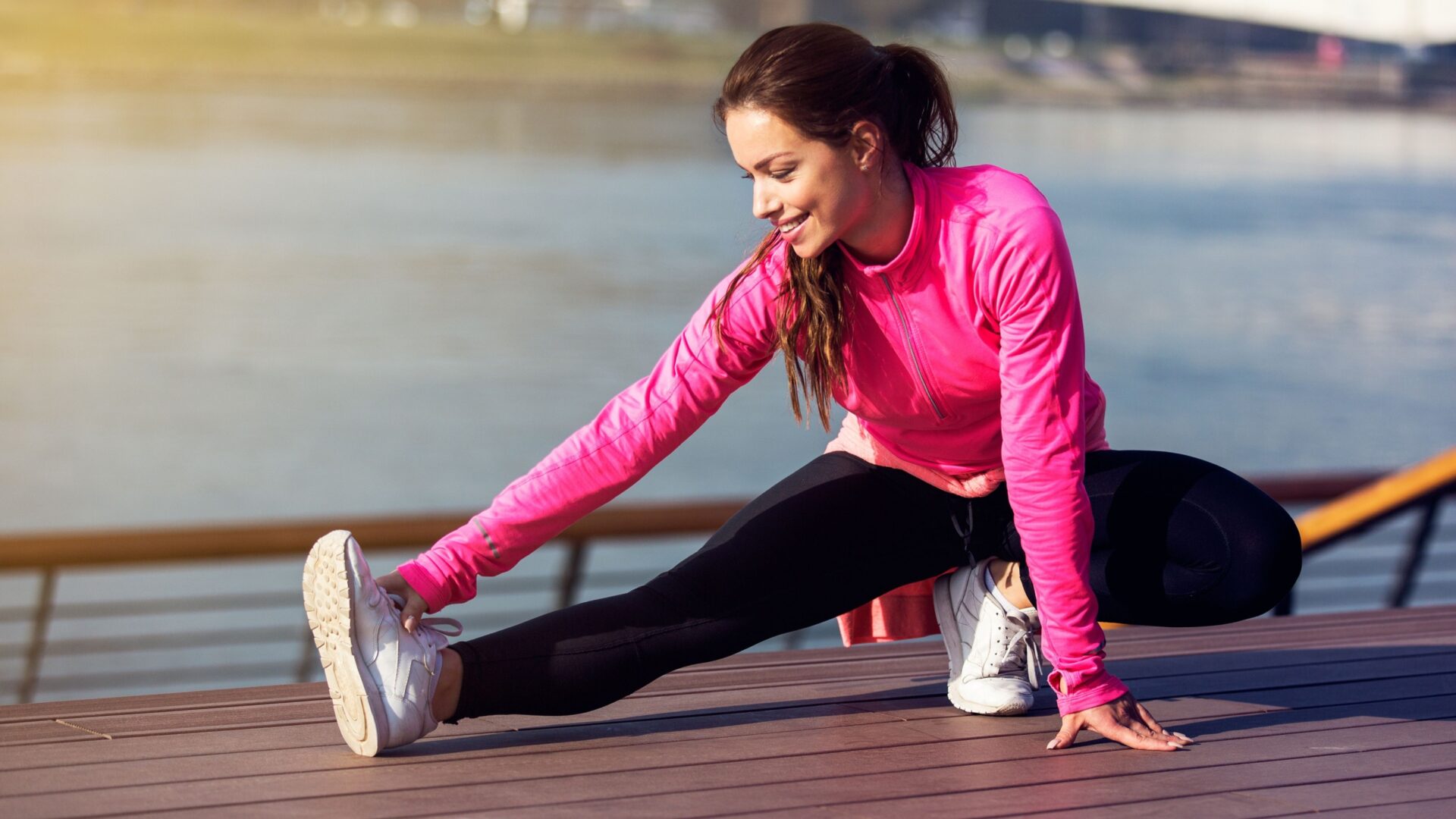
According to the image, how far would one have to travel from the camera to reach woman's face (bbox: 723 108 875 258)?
1.50 metres

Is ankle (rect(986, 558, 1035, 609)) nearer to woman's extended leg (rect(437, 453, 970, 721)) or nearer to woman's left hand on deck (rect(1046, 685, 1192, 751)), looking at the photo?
woman's extended leg (rect(437, 453, 970, 721))

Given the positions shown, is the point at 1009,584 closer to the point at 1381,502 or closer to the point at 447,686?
the point at 447,686

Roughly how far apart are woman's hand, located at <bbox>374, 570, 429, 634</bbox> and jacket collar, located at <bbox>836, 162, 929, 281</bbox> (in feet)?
1.79

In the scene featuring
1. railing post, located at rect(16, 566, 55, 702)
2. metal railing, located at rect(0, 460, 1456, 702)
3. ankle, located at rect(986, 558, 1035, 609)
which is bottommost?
railing post, located at rect(16, 566, 55, 702)

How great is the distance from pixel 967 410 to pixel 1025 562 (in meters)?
0.20

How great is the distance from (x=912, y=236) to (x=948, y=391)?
171 millimetres

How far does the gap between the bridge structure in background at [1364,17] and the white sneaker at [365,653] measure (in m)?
9.98

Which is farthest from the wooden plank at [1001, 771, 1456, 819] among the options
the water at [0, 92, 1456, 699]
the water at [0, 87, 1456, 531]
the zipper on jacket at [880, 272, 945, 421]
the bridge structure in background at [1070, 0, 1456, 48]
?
the water at [0, 87, 1456, 531]

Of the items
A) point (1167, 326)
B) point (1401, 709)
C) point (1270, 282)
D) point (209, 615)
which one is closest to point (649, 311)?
point (1167, 326)

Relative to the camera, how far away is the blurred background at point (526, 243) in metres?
15.7

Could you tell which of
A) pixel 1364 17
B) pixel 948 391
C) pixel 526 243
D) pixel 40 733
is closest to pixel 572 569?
pixel 40 733

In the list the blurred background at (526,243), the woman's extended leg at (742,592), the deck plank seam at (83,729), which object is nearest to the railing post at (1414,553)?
the woman's extended leg at (742,592)

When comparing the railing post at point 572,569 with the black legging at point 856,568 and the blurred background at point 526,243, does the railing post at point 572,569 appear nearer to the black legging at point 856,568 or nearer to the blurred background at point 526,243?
the black legging at point 856,568

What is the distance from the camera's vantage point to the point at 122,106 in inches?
1179
